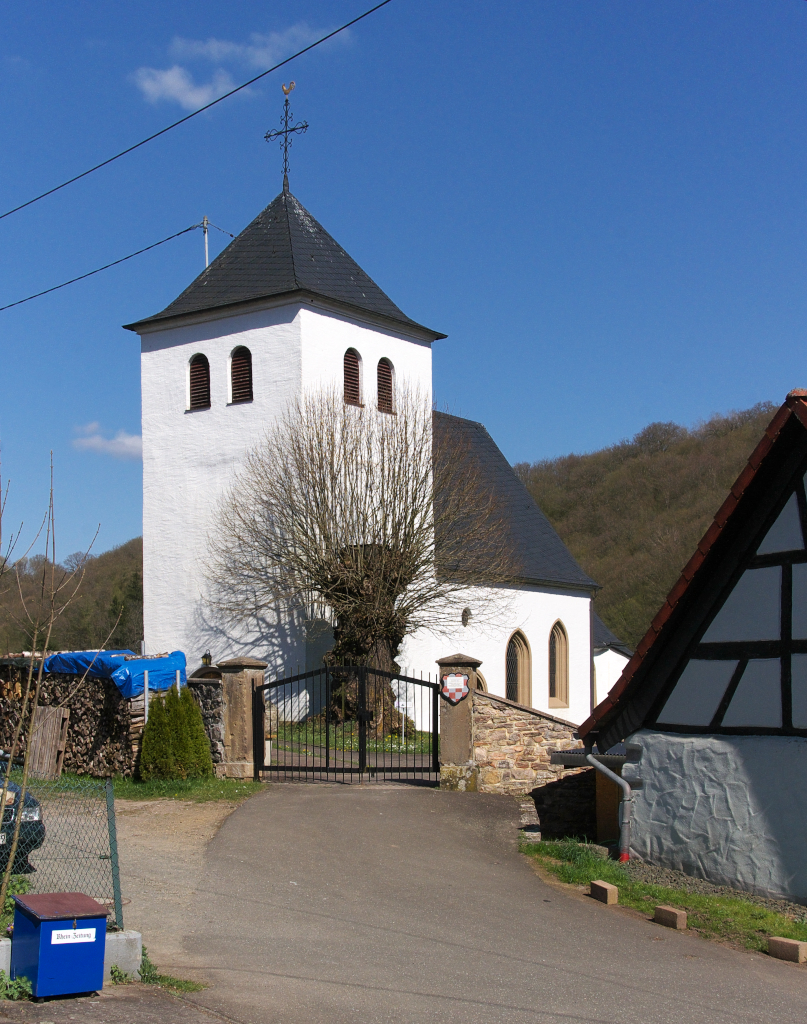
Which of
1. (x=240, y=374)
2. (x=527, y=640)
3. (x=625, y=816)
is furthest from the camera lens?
(x=527, y=640)

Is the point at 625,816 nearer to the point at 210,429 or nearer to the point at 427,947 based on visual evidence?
the point at 427,947

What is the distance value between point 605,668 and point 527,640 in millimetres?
8228

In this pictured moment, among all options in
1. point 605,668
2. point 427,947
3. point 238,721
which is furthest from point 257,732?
point 605,668

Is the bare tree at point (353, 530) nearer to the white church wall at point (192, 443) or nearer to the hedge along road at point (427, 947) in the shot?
the white church wall at point (192, 443)

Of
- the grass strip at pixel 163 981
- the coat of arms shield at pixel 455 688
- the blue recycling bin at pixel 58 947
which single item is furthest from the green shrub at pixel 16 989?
the coat of arms shield at pixel 455 688

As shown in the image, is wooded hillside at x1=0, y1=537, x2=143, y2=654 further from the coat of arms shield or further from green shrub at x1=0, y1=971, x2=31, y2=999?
green shrub at x1=0, y1=971, x2=31, y2=999

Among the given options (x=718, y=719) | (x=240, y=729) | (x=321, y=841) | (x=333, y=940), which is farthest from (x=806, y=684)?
(x=240, y=729)

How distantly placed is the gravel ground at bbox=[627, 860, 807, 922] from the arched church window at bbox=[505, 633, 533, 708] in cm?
1954

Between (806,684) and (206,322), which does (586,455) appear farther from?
(806,684)

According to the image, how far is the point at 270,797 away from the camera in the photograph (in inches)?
585

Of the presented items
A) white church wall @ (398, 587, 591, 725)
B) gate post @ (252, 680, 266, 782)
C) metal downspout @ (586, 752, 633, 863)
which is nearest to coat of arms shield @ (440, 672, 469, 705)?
gate post @ (252, 680, 266, 782)

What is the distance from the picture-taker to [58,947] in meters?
6.14

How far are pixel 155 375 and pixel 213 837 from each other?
18.8 meters

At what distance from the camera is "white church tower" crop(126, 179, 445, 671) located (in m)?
26.5
